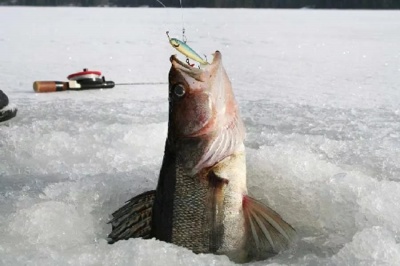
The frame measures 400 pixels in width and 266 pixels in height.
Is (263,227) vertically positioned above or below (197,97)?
below

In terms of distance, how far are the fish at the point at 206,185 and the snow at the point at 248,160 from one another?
0.38ft

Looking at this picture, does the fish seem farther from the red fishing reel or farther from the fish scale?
the red fishing reel

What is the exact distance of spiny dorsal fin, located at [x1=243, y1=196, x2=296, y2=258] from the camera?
8.41 feet

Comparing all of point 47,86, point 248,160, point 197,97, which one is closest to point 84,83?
point 47,86

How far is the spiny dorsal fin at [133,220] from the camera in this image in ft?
8.54

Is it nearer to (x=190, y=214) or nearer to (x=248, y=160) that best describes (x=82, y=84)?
(x=248, y=160)

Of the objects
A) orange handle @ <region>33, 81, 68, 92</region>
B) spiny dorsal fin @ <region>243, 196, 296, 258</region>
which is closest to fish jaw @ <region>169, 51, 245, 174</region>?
spiny dorsal fin @ <region>243, 196, 296, 258</region>

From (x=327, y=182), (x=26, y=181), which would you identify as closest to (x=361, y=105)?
(x=327, y=182)

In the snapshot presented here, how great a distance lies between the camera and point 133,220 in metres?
2.64

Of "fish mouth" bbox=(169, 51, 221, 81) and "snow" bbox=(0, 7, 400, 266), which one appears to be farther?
"snow" bbox=(0, 7, 400, 266)

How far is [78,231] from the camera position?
9.65 ft

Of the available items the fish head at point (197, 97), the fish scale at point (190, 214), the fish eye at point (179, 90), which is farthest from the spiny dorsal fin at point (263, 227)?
the fish eye at point (179, 90)

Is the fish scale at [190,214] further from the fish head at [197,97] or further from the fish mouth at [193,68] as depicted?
the fish mouth at [193,68]

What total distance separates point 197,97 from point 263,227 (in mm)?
662
